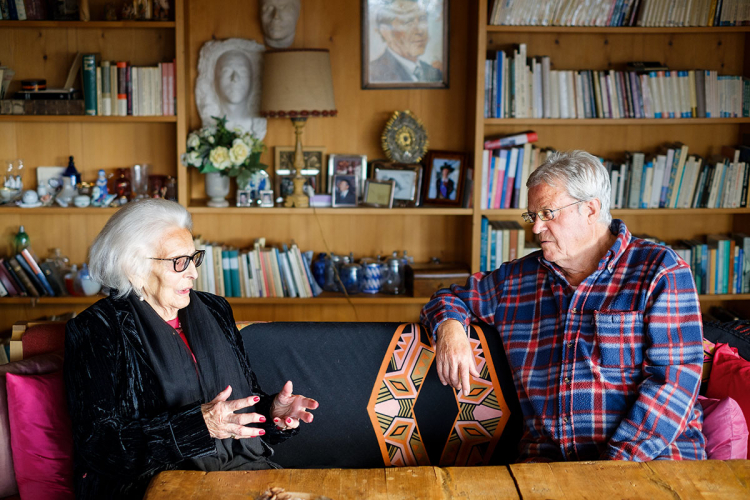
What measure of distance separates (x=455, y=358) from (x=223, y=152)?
1.70 meters

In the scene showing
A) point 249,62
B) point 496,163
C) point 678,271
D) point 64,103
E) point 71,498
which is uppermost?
point 249,62

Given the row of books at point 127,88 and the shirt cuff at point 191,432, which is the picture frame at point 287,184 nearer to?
the row of books at point 127,88

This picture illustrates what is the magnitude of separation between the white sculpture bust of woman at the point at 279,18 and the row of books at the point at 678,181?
5.32 ft

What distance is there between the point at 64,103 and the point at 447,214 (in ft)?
6.04

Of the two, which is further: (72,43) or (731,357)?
(72,43)

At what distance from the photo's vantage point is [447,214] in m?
3.52

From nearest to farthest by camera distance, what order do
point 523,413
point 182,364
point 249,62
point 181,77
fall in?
point 182,364 < point 523,413 < point 181,77 < point 249,62

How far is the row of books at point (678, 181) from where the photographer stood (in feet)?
11.2

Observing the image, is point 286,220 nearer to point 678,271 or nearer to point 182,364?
point 182,364

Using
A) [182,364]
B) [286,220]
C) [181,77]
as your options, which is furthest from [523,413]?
[181,77]

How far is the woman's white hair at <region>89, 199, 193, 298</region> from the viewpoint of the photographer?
1838mm

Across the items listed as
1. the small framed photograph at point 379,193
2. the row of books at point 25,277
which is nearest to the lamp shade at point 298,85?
the small framed photograph at point 379,193

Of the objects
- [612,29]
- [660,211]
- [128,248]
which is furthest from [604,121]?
[128,248]

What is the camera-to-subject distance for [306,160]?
11.6 ft
